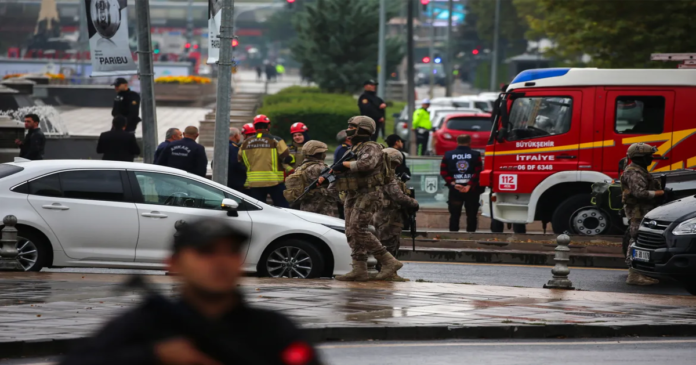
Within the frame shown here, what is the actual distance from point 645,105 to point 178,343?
14.7 metres

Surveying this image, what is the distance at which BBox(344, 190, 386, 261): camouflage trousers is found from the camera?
37.1ft

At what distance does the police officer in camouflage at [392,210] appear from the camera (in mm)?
12188

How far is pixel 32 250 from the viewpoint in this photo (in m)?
11.6

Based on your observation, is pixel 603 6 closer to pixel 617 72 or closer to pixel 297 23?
pixel 617 72

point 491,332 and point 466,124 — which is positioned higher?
point 466,124

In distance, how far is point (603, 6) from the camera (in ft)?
97.9

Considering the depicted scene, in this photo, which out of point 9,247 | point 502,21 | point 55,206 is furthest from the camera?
point 502,21

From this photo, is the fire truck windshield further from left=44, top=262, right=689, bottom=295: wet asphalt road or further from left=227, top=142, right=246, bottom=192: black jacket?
left=227, top=142, right=246, bottom=192: black jacket

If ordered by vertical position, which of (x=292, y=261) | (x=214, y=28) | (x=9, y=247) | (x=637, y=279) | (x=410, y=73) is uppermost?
(x=214, y=28)

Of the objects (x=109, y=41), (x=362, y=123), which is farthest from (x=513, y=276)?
(x=109, y=41)

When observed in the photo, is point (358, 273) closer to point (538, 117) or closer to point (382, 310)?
point (382, 310)

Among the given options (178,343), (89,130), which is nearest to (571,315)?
(178,343)

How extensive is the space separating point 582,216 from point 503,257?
188cm

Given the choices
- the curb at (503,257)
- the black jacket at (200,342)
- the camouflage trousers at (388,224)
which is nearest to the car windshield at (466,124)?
Result: the curb at (503,257)
